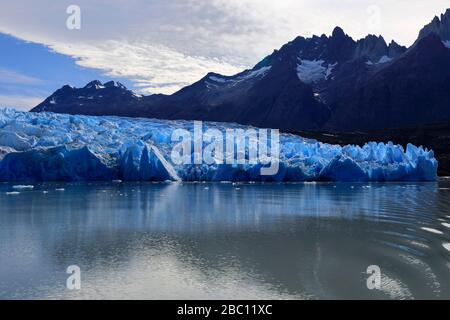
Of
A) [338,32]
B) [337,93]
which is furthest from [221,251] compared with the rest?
[338,32]

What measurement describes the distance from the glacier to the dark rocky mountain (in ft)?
336

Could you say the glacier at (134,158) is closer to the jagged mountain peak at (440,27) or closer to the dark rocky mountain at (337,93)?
the dark rocky mountain at (337,93)

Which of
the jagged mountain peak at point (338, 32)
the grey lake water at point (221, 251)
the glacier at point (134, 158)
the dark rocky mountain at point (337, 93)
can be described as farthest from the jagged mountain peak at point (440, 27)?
the grey lake water at point (221, 251)

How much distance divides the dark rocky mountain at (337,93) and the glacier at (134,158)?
102357 mm

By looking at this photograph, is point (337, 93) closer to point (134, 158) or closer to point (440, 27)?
point (440, 27)

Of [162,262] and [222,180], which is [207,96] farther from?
[162,262]

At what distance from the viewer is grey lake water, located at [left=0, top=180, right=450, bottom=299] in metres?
10.1

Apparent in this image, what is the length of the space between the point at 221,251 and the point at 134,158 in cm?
3048

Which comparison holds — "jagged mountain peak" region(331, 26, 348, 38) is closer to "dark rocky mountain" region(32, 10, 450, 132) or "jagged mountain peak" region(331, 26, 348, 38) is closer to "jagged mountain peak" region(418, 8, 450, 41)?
"dark rocky mountain" region(32, 10, 450, 132)

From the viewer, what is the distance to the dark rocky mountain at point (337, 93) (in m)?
154

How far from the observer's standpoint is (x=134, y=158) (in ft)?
142

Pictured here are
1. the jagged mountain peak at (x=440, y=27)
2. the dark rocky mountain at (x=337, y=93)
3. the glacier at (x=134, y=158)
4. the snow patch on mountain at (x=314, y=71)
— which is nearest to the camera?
the glacier at (x=134, y=158)
